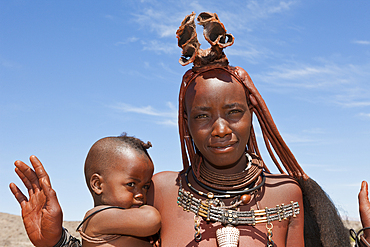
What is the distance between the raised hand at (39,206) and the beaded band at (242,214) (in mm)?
1144

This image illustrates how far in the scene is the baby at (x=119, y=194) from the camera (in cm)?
289

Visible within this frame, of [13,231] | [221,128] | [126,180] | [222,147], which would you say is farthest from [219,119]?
[13,231]

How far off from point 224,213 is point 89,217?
3.62ft

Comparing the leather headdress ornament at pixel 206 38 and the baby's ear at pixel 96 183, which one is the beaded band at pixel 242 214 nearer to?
the baby's ear at pixel 96 183

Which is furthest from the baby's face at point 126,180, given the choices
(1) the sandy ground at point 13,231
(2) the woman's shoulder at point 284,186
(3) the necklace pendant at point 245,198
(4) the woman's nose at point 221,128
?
(1) the sandy ground at point 13,231

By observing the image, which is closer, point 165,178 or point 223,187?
point 223,187

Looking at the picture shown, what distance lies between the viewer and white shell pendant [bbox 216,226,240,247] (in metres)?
2.85

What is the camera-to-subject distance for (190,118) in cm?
317

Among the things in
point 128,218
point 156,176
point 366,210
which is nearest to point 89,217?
point 128,218

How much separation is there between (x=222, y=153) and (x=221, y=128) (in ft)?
0.74

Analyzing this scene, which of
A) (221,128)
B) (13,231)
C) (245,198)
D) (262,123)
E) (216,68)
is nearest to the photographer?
(221,128)

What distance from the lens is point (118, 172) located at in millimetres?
3057

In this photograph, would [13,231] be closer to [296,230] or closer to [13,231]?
[13,231]

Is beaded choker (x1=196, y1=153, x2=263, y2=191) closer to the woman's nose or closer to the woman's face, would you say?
the woman's face
